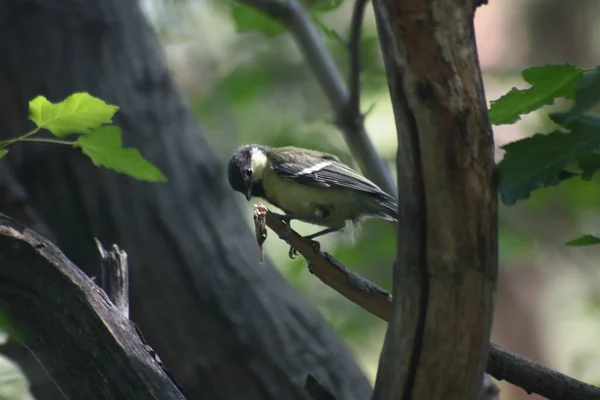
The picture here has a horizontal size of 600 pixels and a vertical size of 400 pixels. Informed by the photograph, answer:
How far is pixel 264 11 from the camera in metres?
2.94

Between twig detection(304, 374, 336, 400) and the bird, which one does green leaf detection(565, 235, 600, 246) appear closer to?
twig detection(304, 374, 336, 400)

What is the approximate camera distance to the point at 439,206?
1.34 metres

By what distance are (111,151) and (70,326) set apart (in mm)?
387

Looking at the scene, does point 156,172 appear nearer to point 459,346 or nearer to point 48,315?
point 48,315

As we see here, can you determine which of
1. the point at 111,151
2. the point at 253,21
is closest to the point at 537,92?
the point at 111,151

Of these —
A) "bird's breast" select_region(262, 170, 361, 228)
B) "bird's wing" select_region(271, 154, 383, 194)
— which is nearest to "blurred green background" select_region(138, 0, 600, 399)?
"bird's wing" select_region(271, 154, 383, 194)

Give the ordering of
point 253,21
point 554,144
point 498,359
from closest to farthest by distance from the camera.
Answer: point 554,144, point 498,359, point 253,21

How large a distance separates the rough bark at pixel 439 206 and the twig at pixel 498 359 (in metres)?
0.22

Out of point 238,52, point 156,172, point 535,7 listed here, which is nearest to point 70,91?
point 156,172

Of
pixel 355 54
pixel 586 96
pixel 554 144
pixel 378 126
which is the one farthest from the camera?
pixel 378 126

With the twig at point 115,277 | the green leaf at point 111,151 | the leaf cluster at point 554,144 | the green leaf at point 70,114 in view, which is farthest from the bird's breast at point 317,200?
the leaf cluster at point 554,144

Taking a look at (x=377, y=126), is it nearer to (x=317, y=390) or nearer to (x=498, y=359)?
(x=498, y=359)

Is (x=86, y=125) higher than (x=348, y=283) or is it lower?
higher

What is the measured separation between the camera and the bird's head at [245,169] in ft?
9.48
